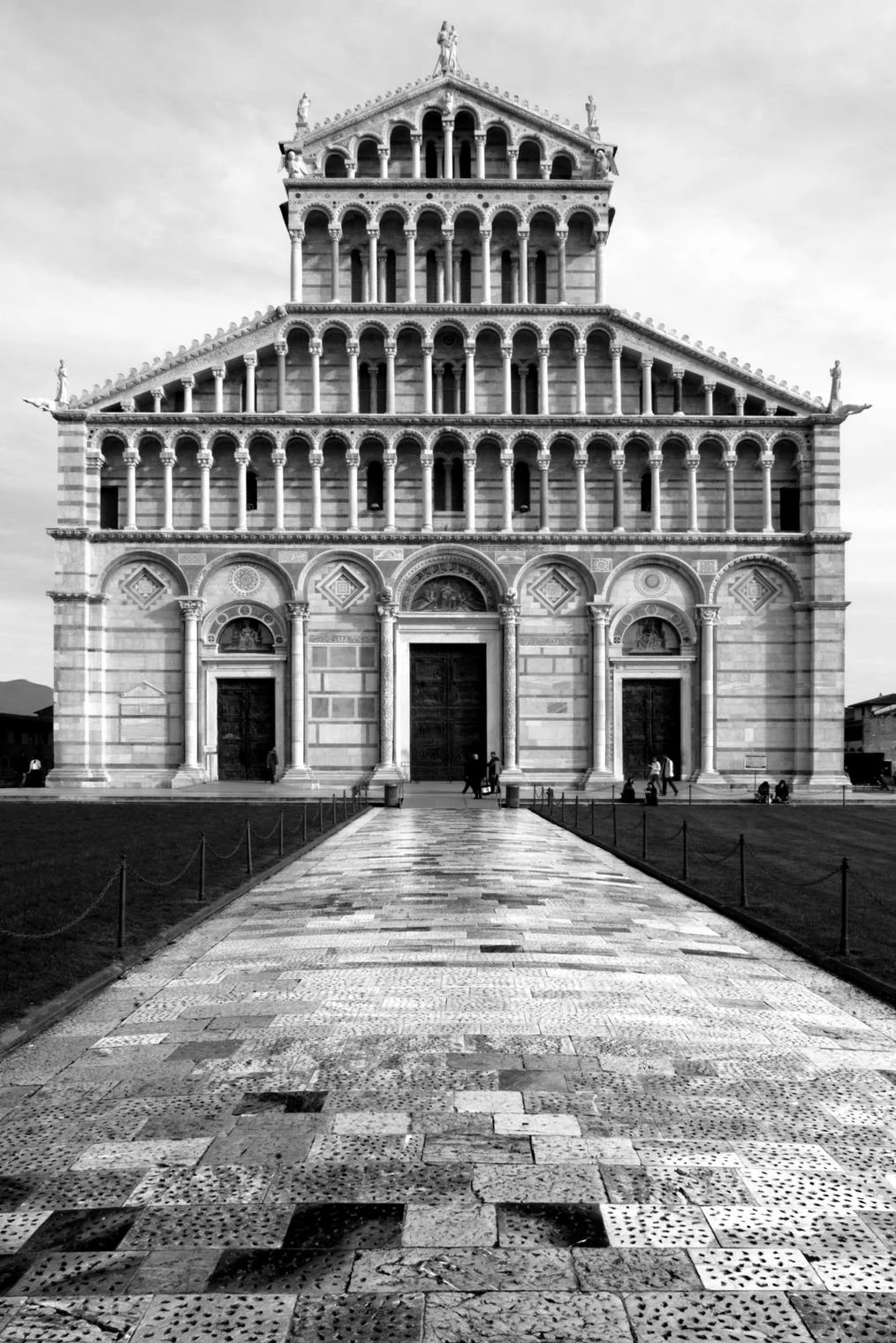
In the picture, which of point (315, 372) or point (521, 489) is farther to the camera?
point (521, 489)

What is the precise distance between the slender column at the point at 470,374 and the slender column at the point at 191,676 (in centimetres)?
1174

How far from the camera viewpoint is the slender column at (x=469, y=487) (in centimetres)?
3838

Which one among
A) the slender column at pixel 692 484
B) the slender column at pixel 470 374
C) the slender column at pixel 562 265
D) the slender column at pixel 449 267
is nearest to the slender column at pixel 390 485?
the slender column at pixel 470 374

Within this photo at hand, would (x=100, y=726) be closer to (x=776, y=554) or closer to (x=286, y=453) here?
(x=286, y=453)

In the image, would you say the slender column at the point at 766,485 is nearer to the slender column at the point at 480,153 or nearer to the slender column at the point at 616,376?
the slender column at the point at 616,376

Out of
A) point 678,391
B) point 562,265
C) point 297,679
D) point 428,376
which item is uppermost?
point 562,265

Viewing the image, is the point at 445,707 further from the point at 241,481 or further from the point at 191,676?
the point at 241,481

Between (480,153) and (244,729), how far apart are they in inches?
889

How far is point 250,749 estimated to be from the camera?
38.6m

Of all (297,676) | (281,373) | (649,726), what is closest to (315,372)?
(281,373)

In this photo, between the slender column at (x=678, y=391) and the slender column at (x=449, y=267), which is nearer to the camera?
the slender column at (x=678, y=391)

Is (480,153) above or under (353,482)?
above

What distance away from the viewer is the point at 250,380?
3828cm

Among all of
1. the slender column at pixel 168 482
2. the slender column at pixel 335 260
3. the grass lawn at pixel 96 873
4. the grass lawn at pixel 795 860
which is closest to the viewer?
the grass lawn at pixel 96 873
